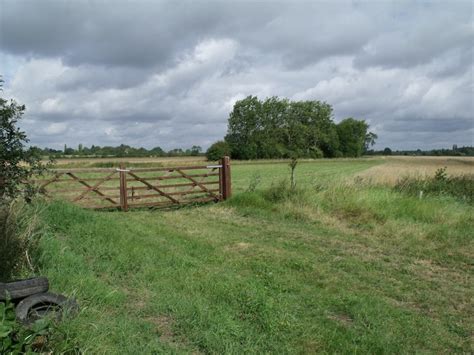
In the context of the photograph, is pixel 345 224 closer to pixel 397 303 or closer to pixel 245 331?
pixel 397 303

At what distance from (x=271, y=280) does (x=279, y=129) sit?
Result: 78.3 metres

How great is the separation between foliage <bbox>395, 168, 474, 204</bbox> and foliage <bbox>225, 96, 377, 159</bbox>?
59.5 m

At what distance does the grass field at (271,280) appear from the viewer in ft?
12.7

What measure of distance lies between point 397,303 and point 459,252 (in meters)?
3.18

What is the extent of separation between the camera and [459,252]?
7613 mm

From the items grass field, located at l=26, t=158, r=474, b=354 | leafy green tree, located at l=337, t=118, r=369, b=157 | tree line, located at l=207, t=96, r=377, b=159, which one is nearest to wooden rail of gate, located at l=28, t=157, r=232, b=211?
grass field, located at l=26, t=158, r=474, b=354

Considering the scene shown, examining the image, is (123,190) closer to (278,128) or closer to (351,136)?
(278,128)

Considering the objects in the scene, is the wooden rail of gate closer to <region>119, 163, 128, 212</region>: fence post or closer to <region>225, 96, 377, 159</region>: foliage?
<region>119, 163, 128, 212</region>: fence post

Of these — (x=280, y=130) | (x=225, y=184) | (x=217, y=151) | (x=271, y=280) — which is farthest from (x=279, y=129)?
(x=271, y=280)

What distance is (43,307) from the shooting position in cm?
337

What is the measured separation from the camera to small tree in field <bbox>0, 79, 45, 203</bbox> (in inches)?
185

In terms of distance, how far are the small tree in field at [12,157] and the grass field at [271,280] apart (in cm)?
90

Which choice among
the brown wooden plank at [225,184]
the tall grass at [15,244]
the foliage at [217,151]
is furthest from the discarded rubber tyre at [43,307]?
the foliage at [217,151]

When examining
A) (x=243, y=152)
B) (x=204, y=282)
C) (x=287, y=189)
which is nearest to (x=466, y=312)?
(x=204, y=282)
